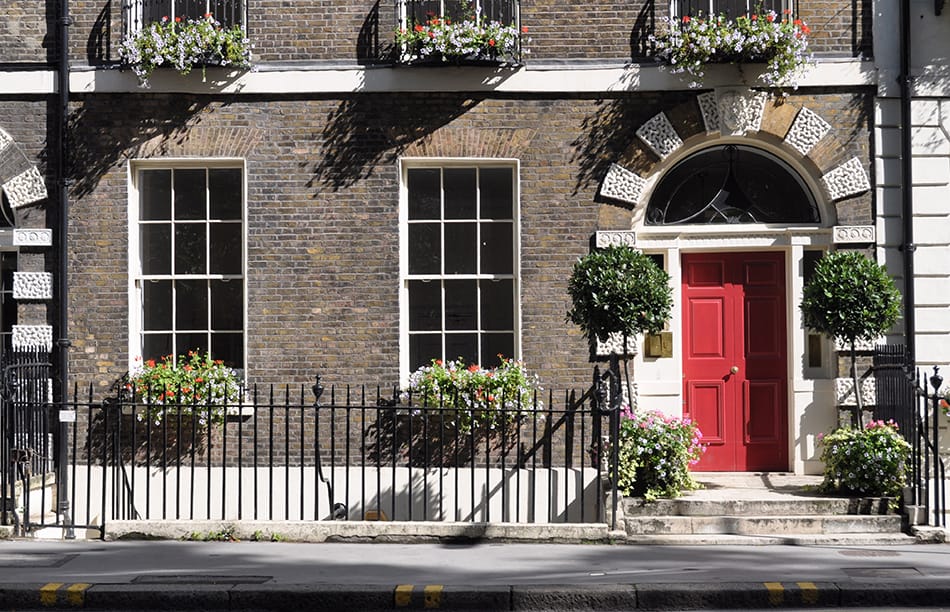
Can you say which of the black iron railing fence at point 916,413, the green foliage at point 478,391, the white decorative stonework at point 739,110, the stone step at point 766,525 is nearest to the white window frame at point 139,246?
the green foliage at point 478,391

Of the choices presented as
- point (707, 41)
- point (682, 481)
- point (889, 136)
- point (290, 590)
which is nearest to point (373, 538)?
point (290, 590)

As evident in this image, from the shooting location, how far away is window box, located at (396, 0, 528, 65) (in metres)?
12.9

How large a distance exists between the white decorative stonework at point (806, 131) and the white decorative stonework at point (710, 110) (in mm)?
751

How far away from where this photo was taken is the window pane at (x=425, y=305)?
1350 centimetres

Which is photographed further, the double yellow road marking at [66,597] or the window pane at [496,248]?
the window pane at [496,248]

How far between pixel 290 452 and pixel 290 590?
14.2 feet

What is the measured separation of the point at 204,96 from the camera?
13375mm

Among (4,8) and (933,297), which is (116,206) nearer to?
(4,8)

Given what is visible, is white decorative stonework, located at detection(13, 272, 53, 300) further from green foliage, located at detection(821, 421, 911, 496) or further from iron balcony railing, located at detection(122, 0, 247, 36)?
green foliage, located at detection(821, 421, 911, 496)

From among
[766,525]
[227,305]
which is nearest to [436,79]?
[227,305]

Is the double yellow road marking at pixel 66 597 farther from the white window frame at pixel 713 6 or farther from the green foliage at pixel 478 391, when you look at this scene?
the white window frame at pixel 713 6

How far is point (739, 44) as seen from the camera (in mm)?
12711

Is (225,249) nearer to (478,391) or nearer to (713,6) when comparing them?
(478,391)

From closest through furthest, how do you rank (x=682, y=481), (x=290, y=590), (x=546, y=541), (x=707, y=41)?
1. (x=290, y=590)
2. (x=546, y=541)
3. (x=682, y=481)
4. (x=707, y=41)
